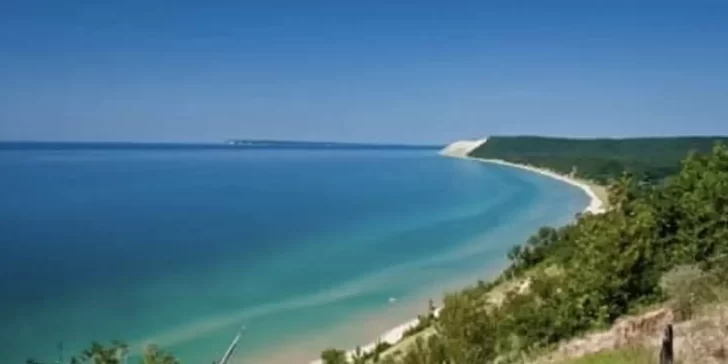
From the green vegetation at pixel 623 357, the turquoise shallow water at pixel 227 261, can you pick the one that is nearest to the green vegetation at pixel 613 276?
the green vegetation at pixel 623 357

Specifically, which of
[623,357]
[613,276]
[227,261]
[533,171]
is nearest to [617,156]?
[533,171]

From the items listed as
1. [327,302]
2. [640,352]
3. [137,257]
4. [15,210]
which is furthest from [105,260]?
[640,352]

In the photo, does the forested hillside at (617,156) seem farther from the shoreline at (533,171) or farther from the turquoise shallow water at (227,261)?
the turquoise shallow water at (227,261)

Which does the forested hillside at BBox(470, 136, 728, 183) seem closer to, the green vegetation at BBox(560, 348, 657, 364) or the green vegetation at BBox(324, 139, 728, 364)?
the green vegetation at BBox(324, 139, 728, 364)

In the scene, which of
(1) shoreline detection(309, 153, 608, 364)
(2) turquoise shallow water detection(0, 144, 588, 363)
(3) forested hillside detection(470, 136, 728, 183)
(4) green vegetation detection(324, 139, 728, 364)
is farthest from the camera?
(3) forested hillside detection(470, 136, 728, 183)

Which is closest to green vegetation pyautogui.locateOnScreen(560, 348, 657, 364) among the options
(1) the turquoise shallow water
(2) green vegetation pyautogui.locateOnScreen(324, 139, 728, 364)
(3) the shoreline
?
(2) green vegetation pyautogui.locateOnScreen(324, 139, 728, 364)

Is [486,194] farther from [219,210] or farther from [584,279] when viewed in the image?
[584,279]

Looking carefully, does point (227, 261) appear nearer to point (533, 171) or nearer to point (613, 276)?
point (613, 276)
